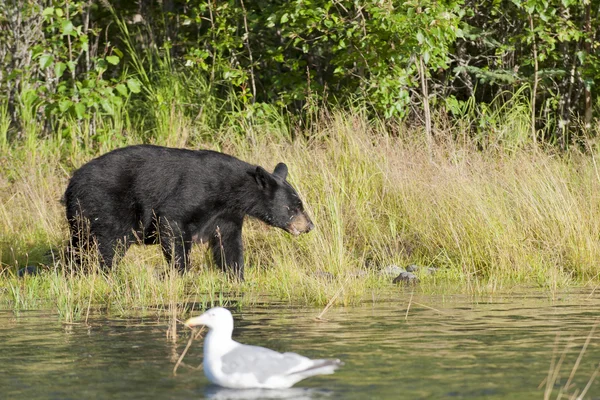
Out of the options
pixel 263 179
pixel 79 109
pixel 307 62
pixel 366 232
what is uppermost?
pixel 307 62

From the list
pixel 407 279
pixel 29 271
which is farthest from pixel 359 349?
pixel 29 271

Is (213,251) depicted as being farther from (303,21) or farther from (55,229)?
(303,21)

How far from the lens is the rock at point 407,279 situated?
9219 millimetres

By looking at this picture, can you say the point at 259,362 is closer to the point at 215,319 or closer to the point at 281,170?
the point at 215,319

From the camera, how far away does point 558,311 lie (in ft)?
24.1

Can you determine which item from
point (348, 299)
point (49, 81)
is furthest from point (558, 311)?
point (49, 81)

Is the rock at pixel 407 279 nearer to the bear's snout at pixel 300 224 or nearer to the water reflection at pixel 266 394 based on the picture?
the bear's snout at pixel 300 224

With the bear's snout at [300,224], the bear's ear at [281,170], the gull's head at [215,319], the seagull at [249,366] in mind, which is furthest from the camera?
the bear's ear at [281,170]

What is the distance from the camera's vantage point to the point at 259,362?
4848mm

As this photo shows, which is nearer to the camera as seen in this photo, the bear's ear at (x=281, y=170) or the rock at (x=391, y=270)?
the rock at (x=391, y=270)

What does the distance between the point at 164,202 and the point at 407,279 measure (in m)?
2.31

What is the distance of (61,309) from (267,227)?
3.75 m

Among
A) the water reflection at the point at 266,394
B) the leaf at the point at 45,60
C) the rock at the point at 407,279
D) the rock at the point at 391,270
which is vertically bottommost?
the water reflection at the point at 266,394

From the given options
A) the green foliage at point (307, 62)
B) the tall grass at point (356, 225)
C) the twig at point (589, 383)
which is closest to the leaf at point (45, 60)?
the green foliage at point (307, 62)
